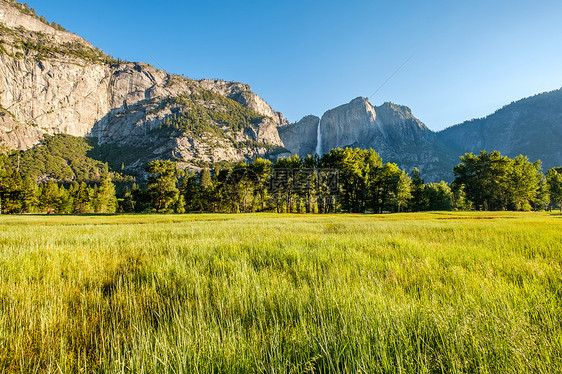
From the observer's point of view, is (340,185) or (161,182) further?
(340,185)

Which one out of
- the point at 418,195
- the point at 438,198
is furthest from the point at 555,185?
the point at 418,195

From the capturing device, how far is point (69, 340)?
1379mm

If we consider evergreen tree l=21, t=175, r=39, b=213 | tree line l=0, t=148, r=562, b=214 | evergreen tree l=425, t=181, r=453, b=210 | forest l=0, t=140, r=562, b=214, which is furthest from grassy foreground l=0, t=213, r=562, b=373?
evergreen tree l=21, t=175, r=39, b=213

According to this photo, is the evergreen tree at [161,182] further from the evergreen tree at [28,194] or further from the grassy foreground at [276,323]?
the grassy foreground at [276,323]

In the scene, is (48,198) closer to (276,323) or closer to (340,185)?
(340,185)

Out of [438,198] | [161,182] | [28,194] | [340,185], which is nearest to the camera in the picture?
[161,182]

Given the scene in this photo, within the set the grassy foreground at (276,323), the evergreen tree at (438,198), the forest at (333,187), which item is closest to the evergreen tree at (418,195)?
the forest at (333,187)

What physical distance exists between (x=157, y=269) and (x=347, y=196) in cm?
5068

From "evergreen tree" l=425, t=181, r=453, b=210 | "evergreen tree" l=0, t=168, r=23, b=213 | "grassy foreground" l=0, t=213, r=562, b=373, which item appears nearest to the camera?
"grassy foreground" l=0, t=213, r=562, b=373

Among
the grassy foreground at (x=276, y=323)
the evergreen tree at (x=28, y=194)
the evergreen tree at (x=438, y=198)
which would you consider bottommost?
the evergreen tree at (x=438, y=198)

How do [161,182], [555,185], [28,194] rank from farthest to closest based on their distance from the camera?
[28,194] < [555,185] < [161,182]

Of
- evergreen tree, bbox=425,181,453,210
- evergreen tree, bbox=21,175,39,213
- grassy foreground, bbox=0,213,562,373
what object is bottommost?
evergreen tree, bbox=425,181,453,210

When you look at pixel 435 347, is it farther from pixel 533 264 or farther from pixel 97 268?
pixel 97 268

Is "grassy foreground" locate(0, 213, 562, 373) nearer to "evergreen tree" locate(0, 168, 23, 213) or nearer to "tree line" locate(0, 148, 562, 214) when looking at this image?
"tree line" locate(0, 148, 562, 214)
